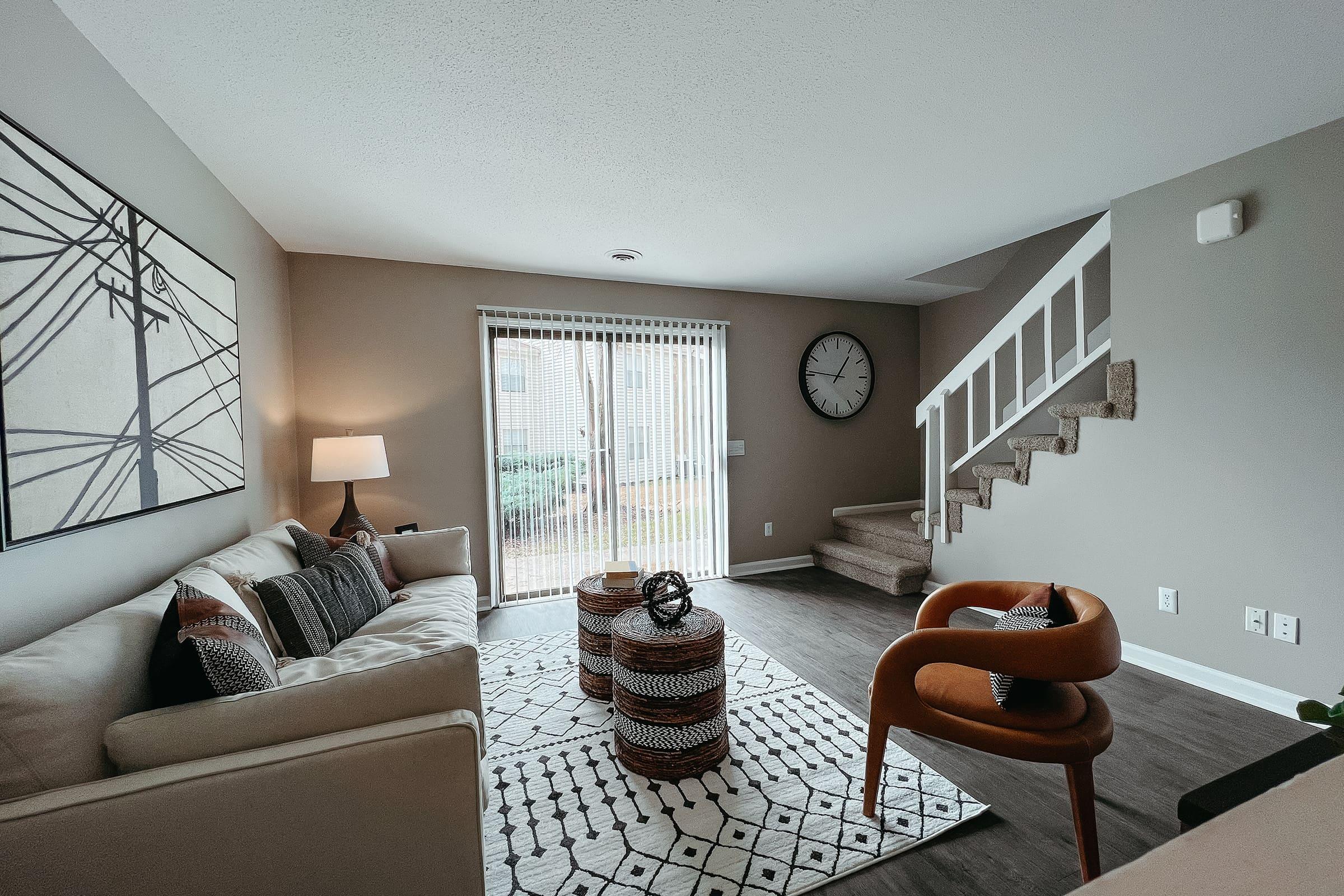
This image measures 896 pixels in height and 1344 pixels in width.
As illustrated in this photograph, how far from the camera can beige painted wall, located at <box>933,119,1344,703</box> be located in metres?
2.29

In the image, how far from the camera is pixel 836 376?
524 cm

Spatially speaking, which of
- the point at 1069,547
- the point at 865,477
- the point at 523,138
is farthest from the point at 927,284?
the point at 523,138

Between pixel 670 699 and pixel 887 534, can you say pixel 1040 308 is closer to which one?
pixel 887 534

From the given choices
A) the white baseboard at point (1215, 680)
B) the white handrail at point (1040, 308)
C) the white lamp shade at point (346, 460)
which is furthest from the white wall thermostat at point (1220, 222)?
the white lamp shade at point (346, 460)

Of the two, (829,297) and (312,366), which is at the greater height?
(829,297)

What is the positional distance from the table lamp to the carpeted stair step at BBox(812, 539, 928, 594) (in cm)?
352

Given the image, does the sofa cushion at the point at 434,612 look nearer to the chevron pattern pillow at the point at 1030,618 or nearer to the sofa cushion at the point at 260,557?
the sofa cushion at the point at 260,557

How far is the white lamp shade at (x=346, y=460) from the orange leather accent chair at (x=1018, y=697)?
2897 mm

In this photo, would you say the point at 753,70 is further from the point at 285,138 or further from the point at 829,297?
the point at 829,297

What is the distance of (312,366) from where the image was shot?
3.64 metres

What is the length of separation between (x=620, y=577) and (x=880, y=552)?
281 centimetres

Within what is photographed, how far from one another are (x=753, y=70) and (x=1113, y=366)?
2507 millimetres

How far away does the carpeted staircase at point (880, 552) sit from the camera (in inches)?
165

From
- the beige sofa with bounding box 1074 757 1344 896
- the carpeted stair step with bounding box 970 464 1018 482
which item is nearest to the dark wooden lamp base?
the beige sofa with bounding box 1074 757 1344 896
